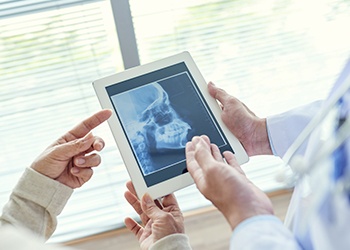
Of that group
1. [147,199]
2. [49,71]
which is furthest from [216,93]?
[49,71]

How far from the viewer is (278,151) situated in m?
1.16

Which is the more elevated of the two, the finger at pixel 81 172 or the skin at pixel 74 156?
the skin at pixel 74 156

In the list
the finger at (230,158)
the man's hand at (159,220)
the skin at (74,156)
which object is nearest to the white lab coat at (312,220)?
the finger at (230,158)

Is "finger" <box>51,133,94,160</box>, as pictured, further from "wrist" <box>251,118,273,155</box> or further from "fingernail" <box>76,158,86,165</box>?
"wrist" <box>251,118,273,155</box>

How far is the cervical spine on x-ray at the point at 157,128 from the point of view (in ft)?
3.38

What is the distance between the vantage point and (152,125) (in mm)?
1067

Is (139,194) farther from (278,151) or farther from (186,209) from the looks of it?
(186,209)

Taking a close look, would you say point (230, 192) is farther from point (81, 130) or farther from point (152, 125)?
point (81, 130)

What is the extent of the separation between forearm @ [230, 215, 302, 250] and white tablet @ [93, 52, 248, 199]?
299 mm

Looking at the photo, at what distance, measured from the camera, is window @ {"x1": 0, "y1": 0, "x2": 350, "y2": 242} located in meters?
1.59

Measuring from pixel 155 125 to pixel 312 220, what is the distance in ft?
1.64

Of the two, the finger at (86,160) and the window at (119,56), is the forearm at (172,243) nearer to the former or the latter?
the finger at (86,160)

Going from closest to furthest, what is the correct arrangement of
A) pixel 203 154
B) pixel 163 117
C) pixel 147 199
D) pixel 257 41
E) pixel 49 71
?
1. pixel 203 154
2. pixel 147 199
3. pixel 163 117
4. pixel 49 71
5. pixel 257 41

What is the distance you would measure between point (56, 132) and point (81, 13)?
488 millimetres
